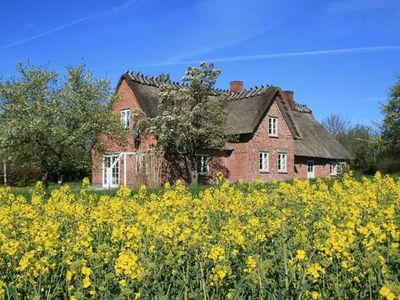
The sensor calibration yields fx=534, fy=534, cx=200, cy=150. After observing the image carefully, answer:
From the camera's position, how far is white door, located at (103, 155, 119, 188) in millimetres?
30172

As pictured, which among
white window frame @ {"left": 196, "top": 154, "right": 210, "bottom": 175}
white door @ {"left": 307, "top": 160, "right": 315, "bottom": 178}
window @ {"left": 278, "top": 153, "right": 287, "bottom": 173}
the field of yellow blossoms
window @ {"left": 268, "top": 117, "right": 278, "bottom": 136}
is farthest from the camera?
white door @ {"left": 307, "top": 160, "right": 315, "bottom": 178}

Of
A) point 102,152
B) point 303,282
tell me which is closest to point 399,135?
point 102,152

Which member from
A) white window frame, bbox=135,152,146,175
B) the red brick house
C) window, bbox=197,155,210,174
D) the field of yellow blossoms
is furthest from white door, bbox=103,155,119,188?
the field of yellow blossoms

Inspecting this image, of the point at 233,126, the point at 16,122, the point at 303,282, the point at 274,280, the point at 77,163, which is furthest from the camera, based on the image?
→ the point at 233,126

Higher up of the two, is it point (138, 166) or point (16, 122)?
point (16, 122)

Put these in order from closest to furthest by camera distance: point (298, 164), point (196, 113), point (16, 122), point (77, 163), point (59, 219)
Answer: point (59, 219)
point (16, 122)
point (77, 163)
point (196, 113)
point (298, 164)

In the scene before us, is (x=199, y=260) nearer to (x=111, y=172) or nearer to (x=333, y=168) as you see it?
(x=111, y=172)

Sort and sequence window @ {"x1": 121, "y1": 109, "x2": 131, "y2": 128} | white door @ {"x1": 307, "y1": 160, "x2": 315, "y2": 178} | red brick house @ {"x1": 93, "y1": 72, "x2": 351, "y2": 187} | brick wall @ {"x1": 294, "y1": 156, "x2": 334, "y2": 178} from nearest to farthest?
1. red brick house @ {"x1": 93, "y1": 72, "x2": 351, "y2": 187}
2. window @ {"x1": 121, "y1": 109, "x2": 131, "y2": 128}
3. brick wall @ {"x1": 294, "y1": 156, "x2": 334, "y2": 178}
4. white door @ {"x1": 307, "y1": 160, "x2": 315, "y2": 178}

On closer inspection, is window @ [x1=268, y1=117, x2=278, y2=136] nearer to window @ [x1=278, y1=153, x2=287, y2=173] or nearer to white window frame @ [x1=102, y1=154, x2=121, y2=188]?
window @ [x1=278, y1=153, x2=287, y2=173]

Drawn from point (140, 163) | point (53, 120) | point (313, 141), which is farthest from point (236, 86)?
point (53, 120)

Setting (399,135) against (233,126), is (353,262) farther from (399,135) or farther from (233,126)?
(399,135)

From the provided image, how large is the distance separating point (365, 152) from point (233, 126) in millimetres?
17315

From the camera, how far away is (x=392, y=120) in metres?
36.7

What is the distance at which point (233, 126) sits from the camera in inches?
1260
